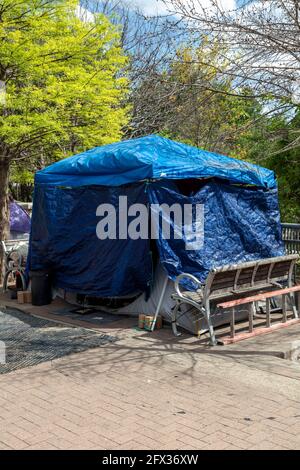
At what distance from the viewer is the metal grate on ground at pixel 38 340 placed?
6590mm

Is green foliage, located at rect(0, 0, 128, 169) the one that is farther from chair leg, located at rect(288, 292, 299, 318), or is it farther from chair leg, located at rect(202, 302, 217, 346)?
chair leg, located at rect(288, 292, 299, 318)

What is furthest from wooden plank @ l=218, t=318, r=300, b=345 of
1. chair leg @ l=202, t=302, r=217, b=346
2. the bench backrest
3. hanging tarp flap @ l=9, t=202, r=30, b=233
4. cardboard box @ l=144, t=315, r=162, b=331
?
hanging tarp flap @ l=9, t=202, r=30, b=233

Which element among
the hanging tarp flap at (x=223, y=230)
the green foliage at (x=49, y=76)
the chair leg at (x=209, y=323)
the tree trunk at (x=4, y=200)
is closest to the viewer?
the chair leg at (x=209, y=323)

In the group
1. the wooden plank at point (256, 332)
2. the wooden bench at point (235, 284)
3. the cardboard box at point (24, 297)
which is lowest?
the wooden plank at point (256, 332)

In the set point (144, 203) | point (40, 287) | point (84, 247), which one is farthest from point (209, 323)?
point (40, 287)

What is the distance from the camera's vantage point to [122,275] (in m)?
8.24

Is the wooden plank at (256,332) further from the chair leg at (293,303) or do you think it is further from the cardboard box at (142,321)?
the cardboard box at (142,321)

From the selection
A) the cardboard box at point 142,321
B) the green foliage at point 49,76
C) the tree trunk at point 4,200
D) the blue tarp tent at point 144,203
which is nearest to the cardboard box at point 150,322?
the cardboard box at point 142,321

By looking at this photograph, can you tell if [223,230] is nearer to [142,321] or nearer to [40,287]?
[142,321]

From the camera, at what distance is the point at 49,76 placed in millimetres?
10234

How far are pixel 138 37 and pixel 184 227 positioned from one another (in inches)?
615

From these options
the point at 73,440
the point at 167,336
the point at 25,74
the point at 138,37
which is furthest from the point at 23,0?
the point at 138,37

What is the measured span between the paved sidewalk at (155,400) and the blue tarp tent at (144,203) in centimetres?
146

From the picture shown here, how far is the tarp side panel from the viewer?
820cm
